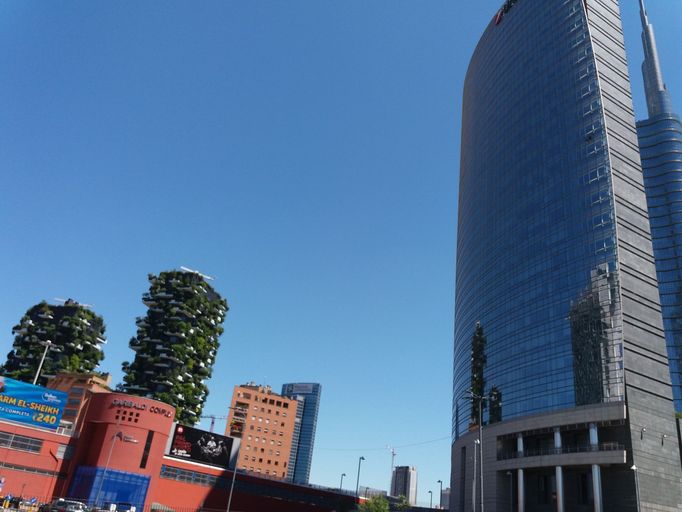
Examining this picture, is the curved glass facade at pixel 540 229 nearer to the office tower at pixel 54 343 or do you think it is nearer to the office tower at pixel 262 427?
the office tower at pixel 262 427

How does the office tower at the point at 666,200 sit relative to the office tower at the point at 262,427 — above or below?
above

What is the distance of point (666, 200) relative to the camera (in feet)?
482

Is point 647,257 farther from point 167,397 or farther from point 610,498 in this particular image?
point 167,397

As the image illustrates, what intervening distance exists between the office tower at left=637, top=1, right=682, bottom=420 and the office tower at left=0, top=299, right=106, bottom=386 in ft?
432

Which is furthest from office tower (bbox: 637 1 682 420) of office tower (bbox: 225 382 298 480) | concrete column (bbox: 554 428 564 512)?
office tower (bbox: 225 382 298 480)

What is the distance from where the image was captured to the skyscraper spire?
540ft

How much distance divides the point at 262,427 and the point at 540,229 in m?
114

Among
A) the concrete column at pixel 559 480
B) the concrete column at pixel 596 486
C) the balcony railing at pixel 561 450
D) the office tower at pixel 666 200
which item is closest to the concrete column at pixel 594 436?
the balcony railing at pixel 561 450

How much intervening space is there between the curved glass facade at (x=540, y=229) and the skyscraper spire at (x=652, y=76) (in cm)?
6724

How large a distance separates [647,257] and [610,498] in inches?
1512

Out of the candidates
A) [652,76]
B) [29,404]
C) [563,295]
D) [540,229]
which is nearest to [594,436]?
[563,295]

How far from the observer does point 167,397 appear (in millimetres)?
97688

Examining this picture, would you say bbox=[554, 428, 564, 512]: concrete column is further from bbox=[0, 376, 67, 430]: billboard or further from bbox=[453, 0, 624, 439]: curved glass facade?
bbox=[0, 376, 67, 430]: billboard

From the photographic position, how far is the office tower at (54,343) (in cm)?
10069
